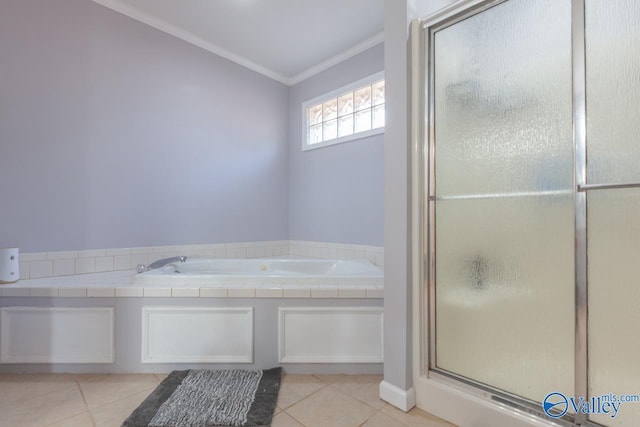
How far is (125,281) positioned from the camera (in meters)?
2.23

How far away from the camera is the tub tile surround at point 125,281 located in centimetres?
195

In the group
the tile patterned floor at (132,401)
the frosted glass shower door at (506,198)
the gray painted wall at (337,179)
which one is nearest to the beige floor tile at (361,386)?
the tile patterned floor at (132,401)

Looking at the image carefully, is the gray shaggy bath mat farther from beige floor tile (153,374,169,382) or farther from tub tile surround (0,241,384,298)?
tub tile surround (0,241,384,298)

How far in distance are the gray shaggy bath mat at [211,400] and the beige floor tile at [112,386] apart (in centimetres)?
13

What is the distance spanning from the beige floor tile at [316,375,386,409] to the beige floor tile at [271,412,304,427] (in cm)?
38

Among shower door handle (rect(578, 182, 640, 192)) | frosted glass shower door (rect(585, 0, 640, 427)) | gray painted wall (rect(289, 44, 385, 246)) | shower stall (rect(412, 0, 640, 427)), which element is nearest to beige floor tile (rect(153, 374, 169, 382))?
shower stall (rect(412, 0, 640, 427))

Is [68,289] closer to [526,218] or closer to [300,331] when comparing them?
[300,331]

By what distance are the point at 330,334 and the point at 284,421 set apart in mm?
568

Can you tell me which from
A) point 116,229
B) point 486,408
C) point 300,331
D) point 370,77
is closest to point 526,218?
point 486,408

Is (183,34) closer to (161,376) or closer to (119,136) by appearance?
(119,136)

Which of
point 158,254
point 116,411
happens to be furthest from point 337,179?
point 116,411

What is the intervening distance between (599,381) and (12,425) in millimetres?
2565

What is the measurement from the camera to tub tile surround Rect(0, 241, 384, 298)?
6.40 ft

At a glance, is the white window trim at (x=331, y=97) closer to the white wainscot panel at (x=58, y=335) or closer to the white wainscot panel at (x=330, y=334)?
the white wainscot panel at (x=330, y=334)
